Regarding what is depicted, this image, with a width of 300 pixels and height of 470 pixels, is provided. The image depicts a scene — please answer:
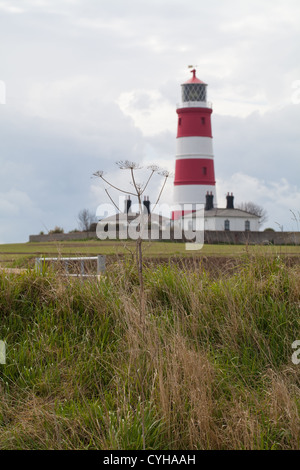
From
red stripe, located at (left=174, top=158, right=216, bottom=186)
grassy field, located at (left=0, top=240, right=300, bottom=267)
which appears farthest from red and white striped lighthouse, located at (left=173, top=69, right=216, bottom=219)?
grassy field, located at (left=0, top=240, right=300, bottom=267)

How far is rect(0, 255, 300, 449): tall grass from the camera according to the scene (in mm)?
4676

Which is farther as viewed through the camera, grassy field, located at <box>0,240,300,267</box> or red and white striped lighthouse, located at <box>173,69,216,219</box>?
red and white striped lighthouse, located at <box>173,69,216,219</box>

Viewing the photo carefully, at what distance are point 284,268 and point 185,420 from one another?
315 centimetres

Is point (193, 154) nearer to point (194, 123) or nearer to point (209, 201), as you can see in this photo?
point (194, 123)

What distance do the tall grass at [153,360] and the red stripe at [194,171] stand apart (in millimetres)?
39083

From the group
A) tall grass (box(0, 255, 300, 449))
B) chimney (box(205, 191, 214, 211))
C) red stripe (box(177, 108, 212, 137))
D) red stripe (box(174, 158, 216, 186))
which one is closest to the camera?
tall grass (box(0, 255, 300, 449))

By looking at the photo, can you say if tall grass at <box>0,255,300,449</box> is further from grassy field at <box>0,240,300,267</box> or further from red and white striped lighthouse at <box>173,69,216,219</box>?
red and white striped lighthouse at <box>173,69,216,219</box>

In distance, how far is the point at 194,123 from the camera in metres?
47.1

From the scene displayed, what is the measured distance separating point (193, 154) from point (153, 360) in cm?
4201

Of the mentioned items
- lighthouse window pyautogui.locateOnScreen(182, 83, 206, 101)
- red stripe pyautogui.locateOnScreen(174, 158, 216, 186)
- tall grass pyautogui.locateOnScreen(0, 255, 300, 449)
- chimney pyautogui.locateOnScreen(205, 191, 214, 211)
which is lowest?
tall grass pyautogui.locateOnScreen(0, 255, 300, 449)

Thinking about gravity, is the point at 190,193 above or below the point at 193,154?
below

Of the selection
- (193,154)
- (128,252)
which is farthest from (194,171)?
(128,252)

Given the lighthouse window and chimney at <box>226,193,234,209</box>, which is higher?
the lighthouse window

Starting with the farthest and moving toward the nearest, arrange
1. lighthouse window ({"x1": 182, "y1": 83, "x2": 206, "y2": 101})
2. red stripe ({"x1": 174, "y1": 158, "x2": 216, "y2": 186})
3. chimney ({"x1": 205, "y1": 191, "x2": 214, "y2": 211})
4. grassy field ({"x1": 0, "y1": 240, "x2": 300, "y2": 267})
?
1. chimney ({"x1": 205, "y1": 191, "x2": 214, "y2": 211})
2. lighthouse window ({"x1": 182, "y1": 83, "x2": 206, "y2": 101})
3. red stripe ({"x1": 174, "y1": 158, "x2": 216, "y2": 186})
4. grassy field ({"x1": 0, "y1": 240, "x2": 300, "y2": 267})
